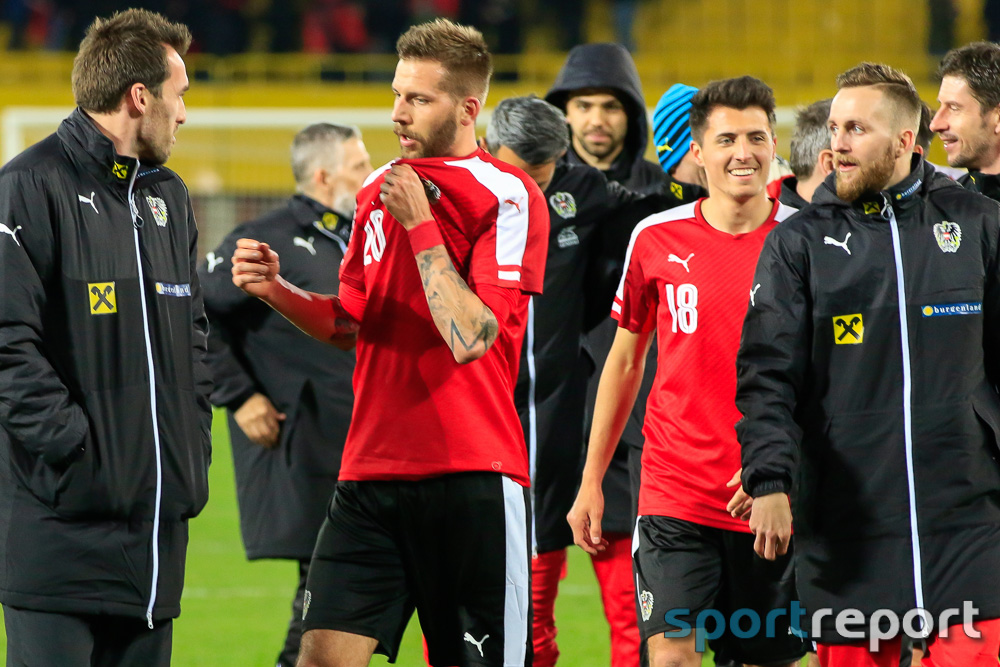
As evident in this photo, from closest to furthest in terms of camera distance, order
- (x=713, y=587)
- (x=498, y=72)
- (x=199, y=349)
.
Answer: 1. (x=199, y=349)
2. (x=713, y=587)
3. (x=498, y=72)

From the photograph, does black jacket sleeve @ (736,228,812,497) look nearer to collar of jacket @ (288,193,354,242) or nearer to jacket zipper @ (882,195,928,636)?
jacket zipper @ (882,195,928,636)

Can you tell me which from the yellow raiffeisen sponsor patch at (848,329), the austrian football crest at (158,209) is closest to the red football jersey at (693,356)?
the yellow raiffeisen sponsor patch at (848,329)

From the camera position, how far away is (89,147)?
3371 millimetres

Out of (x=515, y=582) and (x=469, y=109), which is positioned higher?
(x=469, y=109)

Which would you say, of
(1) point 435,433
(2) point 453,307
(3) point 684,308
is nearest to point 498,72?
(3) point 684,308

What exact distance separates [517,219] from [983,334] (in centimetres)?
133

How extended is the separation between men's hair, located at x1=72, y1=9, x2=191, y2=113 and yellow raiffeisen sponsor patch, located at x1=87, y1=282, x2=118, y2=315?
489mm

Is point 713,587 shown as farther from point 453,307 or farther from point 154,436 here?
point 154,436

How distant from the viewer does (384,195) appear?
330 centimetres

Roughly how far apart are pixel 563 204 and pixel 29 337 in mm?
2492

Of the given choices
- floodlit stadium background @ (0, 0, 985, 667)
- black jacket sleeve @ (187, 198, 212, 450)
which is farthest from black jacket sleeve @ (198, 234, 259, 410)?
floodlit stadium background @ (0, 0, 985, 667)

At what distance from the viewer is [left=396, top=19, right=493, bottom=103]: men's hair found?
11.4 ft

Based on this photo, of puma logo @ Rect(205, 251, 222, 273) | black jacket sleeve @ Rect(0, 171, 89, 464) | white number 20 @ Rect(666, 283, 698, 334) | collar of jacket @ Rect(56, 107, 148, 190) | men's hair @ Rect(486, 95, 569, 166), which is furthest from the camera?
puma logo @ Rect(205, 251, 222, 273)

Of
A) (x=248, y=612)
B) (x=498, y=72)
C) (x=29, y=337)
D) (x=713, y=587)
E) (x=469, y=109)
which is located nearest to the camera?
(x=29, y=337)
